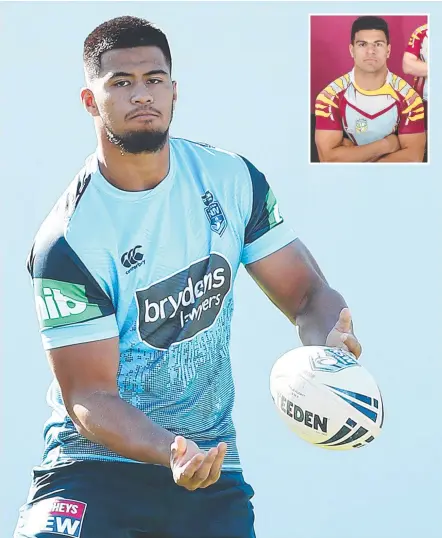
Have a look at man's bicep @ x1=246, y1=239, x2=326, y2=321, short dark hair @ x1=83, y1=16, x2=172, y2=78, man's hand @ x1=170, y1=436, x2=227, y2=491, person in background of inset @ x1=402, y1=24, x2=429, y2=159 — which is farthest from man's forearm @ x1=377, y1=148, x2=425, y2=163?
man's hand @ x1=170, y1=436, x2=227, y2=491

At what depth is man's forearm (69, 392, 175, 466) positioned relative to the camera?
305 cm

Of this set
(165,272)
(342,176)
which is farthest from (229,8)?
(165,272)

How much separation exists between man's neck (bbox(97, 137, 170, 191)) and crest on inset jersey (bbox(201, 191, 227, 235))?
0.14 m

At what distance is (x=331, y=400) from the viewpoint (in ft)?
10.5

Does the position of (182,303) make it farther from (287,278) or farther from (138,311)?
(287,278)

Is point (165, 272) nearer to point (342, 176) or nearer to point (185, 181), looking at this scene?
point (185, 181)

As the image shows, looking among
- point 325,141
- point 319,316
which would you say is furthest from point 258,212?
point 325,141

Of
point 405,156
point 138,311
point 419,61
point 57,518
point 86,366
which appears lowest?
point 57,518

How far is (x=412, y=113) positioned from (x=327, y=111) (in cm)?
37

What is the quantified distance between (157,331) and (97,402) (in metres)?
0.29

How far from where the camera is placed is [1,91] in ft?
17.6

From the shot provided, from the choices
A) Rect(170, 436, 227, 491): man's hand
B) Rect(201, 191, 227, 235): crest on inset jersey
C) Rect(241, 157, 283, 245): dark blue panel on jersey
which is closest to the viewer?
Rect(170, 436, 227, 491): man's hand

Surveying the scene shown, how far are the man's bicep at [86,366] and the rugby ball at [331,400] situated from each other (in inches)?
17.9

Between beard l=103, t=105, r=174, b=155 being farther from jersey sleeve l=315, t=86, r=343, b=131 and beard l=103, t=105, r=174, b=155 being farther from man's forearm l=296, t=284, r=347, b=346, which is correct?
jersey sleeve l=315, t=86, r=343, b=131
